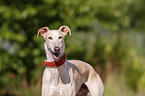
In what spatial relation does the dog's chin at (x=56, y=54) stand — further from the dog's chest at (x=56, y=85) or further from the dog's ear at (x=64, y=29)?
the dog's ear at (x=64, y=29)

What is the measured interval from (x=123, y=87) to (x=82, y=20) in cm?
361

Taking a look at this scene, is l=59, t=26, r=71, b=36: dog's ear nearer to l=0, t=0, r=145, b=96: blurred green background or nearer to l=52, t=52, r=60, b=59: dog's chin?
l=52, t=52, r=60, b=59: dog's chin

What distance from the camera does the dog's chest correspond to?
3.12 m

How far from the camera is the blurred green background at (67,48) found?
8906mm

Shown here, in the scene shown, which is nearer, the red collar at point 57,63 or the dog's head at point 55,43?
the dog's head at point 55,43

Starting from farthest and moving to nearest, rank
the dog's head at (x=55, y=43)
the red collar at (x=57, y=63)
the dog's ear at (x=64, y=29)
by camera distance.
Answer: the dog's ear at (x=64, y=29) → the red collar at (x=57, y=63) → the dog's head at (x=55, y=43)

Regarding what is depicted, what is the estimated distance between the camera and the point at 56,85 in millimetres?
3148

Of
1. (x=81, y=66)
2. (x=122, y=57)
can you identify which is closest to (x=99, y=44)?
(x=122, y=57)

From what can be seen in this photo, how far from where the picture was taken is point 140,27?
26.4m

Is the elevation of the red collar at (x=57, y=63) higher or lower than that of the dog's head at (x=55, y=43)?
lower

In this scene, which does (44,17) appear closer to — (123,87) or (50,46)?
(123,87)

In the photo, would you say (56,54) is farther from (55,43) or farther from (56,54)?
(55,43)

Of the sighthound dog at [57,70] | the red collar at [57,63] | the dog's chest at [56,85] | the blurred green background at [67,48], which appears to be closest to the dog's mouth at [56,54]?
the sighthound dog at [57,70]

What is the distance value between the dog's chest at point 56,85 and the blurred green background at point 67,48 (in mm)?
5483
